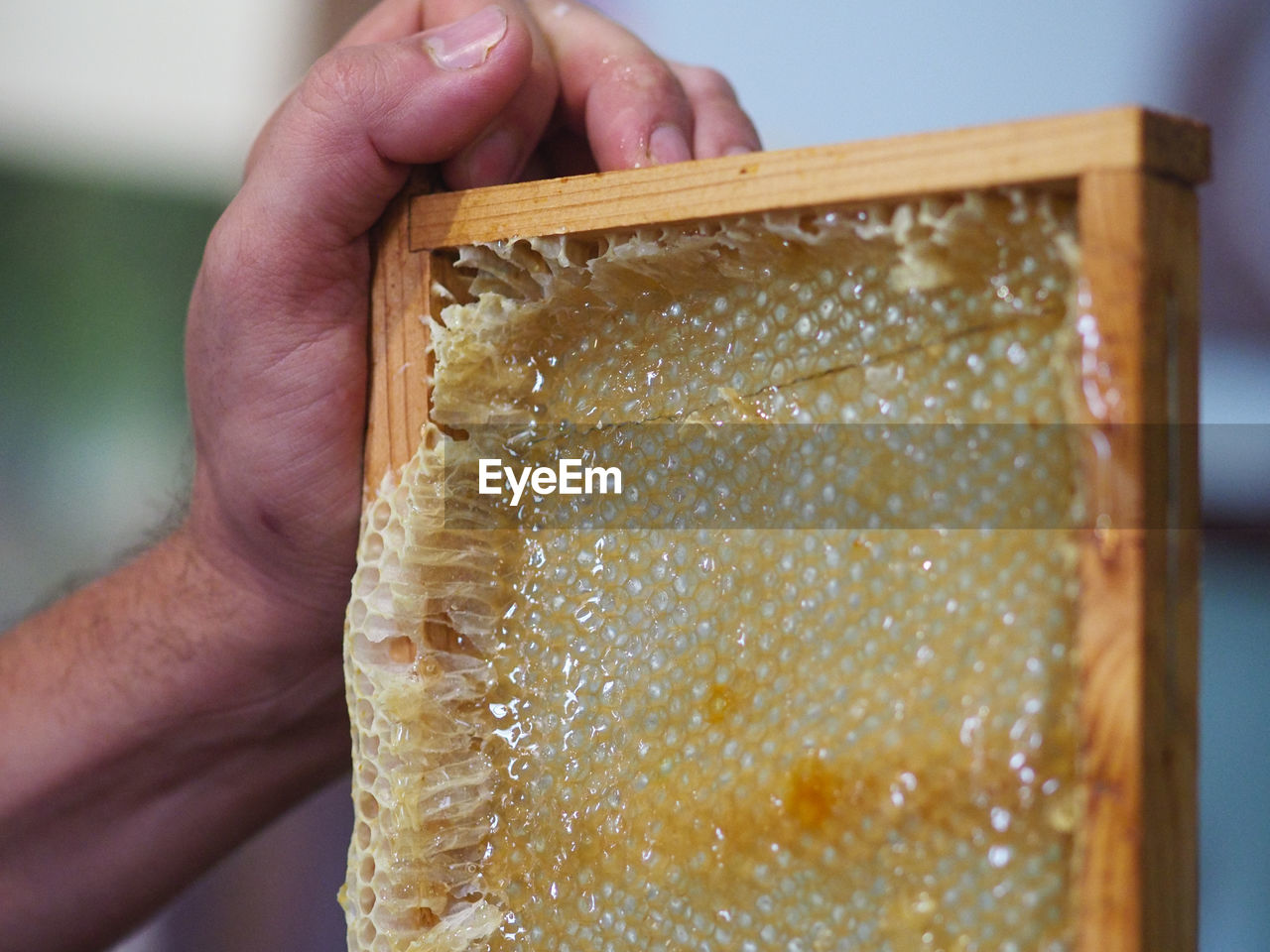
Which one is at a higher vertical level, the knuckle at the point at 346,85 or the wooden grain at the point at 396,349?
the knuckle at the point at 346,85

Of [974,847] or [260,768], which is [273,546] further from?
[974,847]

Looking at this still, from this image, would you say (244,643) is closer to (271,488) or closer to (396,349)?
(271,488)

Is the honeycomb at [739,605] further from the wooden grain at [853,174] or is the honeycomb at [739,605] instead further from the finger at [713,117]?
the finger at [713,117]

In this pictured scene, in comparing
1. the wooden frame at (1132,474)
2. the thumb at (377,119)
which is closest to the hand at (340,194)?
the thumb at (377,119)

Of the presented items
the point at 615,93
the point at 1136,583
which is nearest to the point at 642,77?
the point at 615,93

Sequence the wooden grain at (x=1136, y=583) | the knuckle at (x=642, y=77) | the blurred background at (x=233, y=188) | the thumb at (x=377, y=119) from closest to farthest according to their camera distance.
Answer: the wooden grain at (x=1136, y=583), the thumb at (x=377, y=119), the knuckle at (x=642, y=77), the blurred background at (x=233, y=188)

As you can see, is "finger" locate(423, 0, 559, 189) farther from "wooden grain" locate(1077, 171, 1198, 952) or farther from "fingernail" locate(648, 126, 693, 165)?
"wooden grain" locate(1077, 171, 1198, 952)

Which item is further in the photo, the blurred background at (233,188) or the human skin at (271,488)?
the blurred background at (233,188)
